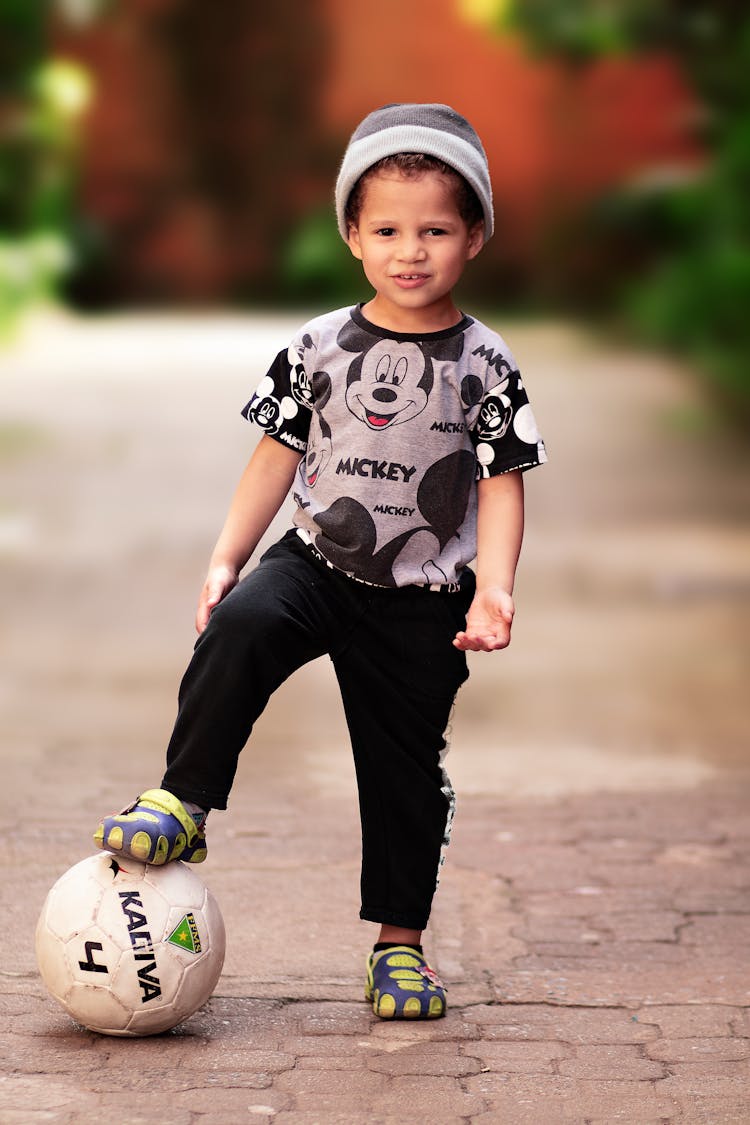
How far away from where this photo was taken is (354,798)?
5.32m

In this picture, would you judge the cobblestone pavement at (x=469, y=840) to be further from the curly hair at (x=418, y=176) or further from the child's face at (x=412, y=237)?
the curly hair at (x=418, y=176)

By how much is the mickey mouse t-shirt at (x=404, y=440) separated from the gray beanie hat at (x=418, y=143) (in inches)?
10.5

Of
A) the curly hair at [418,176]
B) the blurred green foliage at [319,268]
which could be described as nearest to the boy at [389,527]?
the curly hair at [418,176]

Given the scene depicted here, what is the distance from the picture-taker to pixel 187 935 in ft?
10.5

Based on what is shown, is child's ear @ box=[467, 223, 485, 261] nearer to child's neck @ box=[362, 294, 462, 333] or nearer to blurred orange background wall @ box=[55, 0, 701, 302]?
child's neck @ box=[362, 294, 462, 333]

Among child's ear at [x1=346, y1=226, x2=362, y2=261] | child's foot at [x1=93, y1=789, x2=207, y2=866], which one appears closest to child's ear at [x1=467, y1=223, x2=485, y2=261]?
child's ear at [x1=346, y1=226, x2=362, y2=261]

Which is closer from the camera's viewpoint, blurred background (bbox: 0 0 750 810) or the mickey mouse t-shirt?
the mickey mouse t-shirt

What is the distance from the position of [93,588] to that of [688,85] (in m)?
13.1

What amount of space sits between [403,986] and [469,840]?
4.93 ft

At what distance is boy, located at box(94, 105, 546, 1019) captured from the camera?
3.23 metres

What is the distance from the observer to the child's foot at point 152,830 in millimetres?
3072

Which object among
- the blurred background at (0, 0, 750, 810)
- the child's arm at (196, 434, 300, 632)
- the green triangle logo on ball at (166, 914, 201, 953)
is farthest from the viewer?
the blurred background at (0, 0, 750, 810)

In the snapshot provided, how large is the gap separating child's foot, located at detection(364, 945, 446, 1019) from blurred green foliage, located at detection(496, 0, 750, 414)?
13570mm

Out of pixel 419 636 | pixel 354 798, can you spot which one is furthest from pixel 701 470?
pixel 419 636
